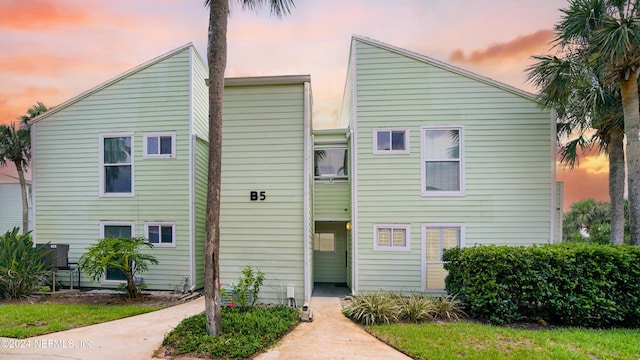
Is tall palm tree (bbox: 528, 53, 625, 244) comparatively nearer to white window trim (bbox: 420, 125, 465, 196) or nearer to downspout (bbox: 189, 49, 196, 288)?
white window trim (bbox: 420, 125, 465, 196)

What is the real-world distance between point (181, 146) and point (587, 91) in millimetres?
11109

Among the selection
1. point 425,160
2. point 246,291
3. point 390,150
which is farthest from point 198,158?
point 425,160

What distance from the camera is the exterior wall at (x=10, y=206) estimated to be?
1650cm

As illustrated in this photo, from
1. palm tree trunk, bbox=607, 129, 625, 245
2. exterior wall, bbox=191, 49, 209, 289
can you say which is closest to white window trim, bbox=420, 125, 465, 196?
palm tree trunk, bbox=607, 129, 625, 245

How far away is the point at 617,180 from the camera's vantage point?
759 cm

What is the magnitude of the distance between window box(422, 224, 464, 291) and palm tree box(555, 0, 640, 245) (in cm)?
368

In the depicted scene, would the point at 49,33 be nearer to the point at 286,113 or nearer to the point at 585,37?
the point at 286,113

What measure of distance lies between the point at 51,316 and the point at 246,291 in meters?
3.97

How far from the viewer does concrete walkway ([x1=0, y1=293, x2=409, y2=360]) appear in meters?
4.08

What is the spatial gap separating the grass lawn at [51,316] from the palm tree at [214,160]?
2.89m

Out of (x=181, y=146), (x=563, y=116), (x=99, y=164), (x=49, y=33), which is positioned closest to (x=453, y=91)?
(x=563, y=116)

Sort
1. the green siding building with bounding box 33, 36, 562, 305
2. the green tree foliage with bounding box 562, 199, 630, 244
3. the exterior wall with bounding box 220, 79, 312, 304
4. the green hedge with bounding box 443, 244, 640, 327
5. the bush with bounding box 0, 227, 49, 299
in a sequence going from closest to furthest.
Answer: the green hedge with bounding box 443, 244, 640, 327
the exterior wall with bounding box 220, 79, 312, 304
the green siding building with bounding box 33, 36, 562, 305
the bush with bounding box 0, 227, 49, 299
the green tree foliage with bounding box 562, 199, 630, 244

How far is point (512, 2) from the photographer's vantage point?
8.02 m

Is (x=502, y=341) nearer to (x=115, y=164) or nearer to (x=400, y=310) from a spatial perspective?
(x=400, y=310)
